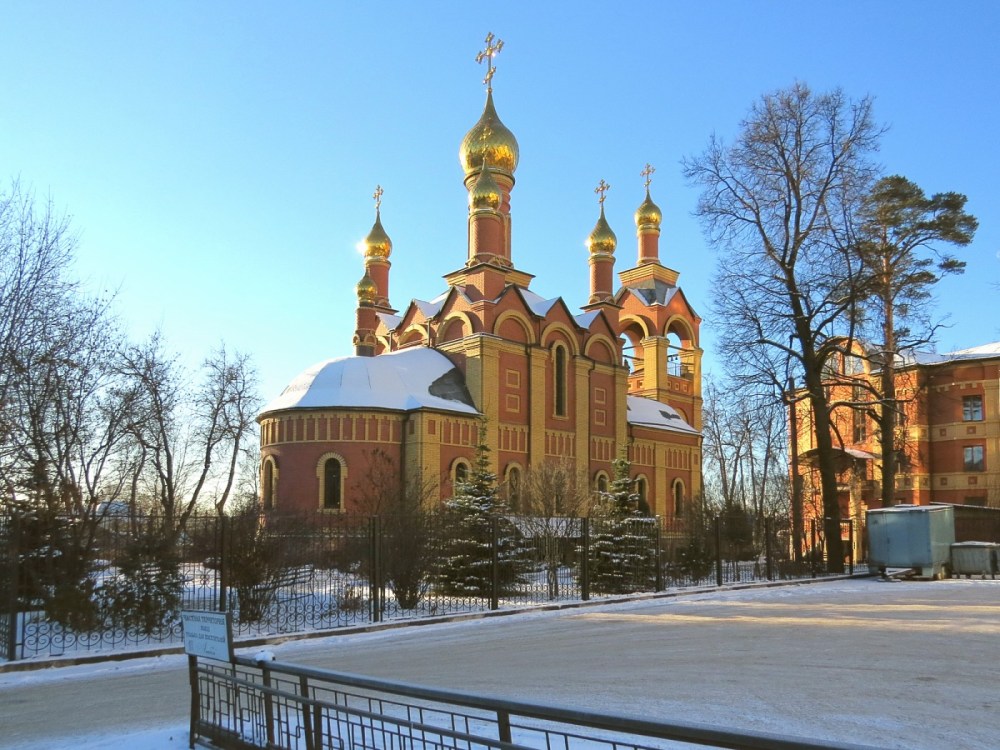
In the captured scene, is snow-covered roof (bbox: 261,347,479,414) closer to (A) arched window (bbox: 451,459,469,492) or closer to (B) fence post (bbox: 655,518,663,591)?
(A) arched window (bbox: 451,459,469,492)

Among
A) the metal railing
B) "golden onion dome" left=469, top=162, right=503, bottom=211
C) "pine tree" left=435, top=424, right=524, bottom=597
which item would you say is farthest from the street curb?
"golden onion dome" left=469, top=162, right=503, bottom=211

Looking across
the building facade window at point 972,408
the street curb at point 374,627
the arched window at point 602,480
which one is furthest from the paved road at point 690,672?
the building facade window at point 972,408

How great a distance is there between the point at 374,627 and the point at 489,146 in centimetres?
2816

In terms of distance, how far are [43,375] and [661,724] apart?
13996 mm

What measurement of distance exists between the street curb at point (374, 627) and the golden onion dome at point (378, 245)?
96.4 ft

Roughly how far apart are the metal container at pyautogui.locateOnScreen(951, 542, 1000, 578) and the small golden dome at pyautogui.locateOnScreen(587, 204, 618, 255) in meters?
24.1

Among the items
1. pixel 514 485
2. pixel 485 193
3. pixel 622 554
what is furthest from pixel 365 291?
pixel 622 554

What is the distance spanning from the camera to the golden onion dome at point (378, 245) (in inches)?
A: 1762

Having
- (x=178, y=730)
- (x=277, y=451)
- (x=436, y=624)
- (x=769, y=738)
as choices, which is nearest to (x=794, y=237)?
(x=436, y=624)

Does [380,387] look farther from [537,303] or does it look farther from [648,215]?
[648,215]

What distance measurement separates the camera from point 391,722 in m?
4.38

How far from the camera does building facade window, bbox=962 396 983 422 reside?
3778 centimetres

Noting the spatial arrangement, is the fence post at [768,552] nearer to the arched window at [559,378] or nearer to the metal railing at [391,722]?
the arched window at [559,378]

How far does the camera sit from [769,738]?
2795 millimetres
